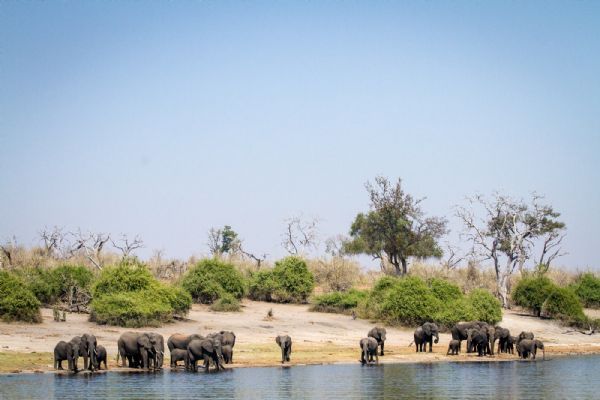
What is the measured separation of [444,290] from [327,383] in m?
21.3

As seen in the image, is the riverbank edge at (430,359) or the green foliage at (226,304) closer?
the riverbank edge at (430,359)

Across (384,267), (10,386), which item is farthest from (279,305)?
(10,386)

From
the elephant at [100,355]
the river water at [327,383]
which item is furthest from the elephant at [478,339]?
the elephant at [100,355]

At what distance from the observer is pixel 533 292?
54.5 metres

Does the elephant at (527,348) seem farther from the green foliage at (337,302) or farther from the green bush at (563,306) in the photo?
the green foliage at (337,302)

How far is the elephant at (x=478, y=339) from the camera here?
4153cm

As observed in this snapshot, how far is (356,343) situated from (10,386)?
2004 centimetres

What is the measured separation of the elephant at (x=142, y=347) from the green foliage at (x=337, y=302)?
20.8 m

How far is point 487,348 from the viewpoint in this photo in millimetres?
42500

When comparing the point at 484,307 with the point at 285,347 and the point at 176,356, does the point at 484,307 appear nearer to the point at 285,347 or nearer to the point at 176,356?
the point at 285,347

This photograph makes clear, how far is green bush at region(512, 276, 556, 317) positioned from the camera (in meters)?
54.1

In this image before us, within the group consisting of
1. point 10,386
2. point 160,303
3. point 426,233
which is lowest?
point 10,386

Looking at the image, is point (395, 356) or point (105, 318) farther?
point (105, 318)

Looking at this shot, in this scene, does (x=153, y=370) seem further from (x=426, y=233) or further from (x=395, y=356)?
(x=426, y=233)
